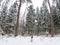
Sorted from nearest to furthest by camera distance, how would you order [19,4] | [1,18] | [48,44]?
[48,44] → [19,4] → [1,18]

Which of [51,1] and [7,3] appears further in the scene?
[7,3]

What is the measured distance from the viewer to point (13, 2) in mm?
8516

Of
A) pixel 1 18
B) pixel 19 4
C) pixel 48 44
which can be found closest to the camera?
pixel 48 44

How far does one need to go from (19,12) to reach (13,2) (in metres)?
0.79

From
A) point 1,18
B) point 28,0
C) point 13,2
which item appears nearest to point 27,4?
point 28,0

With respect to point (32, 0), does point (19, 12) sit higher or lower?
lower

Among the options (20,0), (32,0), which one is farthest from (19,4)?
(32,0)

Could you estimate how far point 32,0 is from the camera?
8.07 meters

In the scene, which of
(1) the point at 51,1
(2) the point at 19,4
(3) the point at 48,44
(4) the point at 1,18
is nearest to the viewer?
(3) the point at 48,44

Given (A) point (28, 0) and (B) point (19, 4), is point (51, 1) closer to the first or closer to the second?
(A) point (28, 0)

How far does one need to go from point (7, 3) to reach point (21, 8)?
93 centimetres

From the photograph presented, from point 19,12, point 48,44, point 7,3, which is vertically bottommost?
point 48,44

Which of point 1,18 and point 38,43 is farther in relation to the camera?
point 1,18

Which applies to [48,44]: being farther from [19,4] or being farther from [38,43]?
[19,4]
